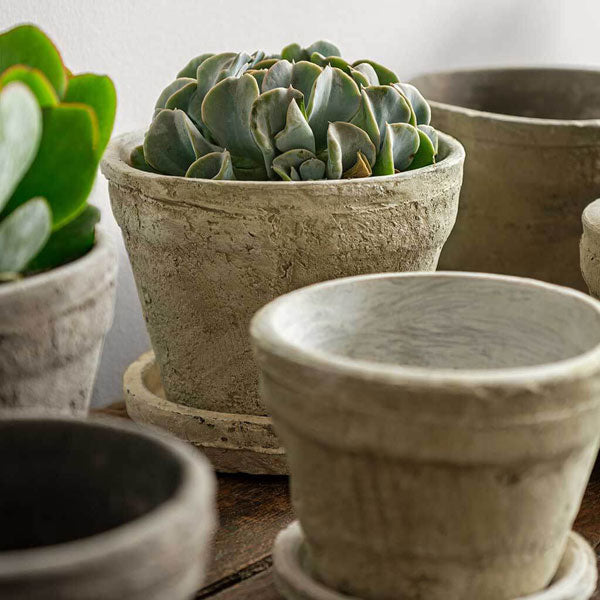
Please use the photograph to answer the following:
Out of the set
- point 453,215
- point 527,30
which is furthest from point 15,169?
point 527,30

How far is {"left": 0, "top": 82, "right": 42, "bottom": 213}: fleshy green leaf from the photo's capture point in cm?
54

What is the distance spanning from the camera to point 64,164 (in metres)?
0.61

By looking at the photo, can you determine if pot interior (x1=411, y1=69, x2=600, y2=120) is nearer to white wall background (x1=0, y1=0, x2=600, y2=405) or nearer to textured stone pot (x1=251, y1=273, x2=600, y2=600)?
white wall background (x1=0, y1=0, x2=600, y2=405)

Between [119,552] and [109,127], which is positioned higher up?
[109,127]

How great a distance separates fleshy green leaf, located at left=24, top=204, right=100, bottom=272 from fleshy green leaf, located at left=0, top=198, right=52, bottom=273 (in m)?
0.05

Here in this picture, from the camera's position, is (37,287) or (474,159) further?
(474,159)

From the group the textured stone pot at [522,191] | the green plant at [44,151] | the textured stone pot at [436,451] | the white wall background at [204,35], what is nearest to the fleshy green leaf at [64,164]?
the green plant at [44,151]

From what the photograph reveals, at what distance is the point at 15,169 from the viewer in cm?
57

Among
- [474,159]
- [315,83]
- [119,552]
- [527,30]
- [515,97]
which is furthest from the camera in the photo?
[527,30]

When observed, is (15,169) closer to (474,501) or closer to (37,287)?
(37,287)

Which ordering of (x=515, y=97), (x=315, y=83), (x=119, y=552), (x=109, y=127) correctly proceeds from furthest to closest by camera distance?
(x=515, y=97) < (x=315, y=83) < (x=109, y=127) < (x=119, y=552)

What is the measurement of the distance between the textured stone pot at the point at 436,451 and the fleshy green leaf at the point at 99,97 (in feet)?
0.55

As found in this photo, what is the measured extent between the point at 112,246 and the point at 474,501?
28 centimetres

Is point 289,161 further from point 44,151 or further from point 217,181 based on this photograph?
point 44,151
